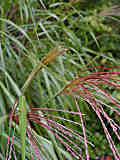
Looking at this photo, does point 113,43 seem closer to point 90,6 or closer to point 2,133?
point 90,6

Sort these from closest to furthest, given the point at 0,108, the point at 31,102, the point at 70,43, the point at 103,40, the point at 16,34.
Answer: the point at 0,108 < the point at 31,102 < the point at 70,43 < the point at 16,34 < the point at 103,40

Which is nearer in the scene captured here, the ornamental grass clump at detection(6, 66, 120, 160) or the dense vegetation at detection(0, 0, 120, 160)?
the ornamental grass clump at detection(6, 66, 120, 160)

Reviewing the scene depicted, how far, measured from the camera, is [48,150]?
0.74 meters

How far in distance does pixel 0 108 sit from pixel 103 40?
3.86 feet

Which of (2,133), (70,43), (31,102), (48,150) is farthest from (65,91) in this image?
(70,43)

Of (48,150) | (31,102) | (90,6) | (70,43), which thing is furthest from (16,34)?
(90,6)

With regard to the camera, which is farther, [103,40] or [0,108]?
[103,40]

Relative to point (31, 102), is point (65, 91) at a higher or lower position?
higher

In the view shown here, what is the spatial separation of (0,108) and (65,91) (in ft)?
1.72

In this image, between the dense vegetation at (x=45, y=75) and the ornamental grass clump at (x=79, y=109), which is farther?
the dense vegetation at (x=45, y=75)

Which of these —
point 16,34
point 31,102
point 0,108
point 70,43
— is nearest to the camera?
point 0,108

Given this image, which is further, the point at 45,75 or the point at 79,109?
the point at 45,75

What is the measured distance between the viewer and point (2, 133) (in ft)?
2.74

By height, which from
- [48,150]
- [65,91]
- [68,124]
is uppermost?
[65,91]
